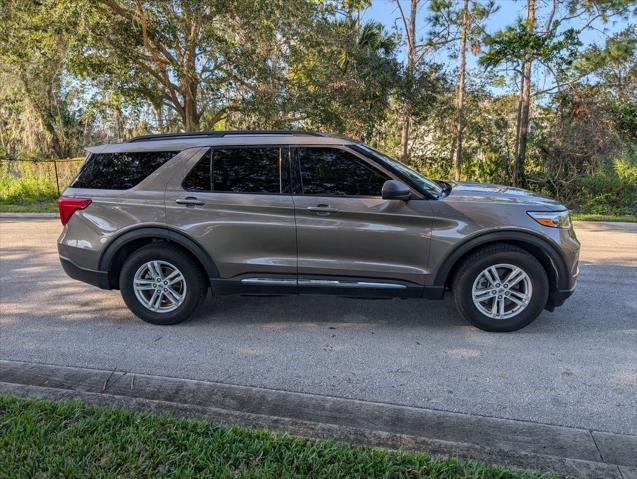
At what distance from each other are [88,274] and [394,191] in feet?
10.0

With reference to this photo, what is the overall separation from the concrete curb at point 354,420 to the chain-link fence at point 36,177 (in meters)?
15.1

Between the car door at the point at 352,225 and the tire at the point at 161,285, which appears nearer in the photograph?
the car door at the point at 352,225

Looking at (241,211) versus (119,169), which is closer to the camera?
(241,211)

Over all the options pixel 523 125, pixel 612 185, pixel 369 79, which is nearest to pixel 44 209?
pixel 369 79

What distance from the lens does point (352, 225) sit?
4156 mm

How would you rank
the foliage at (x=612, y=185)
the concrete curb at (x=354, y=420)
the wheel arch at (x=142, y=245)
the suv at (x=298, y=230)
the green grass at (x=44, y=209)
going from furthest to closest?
the foliage at (x=612, y=185), the green grass at (x=44, y=209), the wheel arch at (x=142, y=245), the suv at (x=298, y=230), the concrete curb at (x=354, y=420)

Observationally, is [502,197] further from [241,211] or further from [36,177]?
[36,177]

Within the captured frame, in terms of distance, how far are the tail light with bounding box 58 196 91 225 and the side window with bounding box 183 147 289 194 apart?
3.37ft

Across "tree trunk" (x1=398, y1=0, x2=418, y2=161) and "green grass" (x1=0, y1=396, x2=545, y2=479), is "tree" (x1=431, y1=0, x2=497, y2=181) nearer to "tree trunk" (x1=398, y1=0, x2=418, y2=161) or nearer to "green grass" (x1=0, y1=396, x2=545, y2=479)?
"tree trunk" (x1=398, y1=0, x2=418, y2=161)

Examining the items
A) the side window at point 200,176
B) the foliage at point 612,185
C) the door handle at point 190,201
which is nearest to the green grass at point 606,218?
the foliage at point 612,185

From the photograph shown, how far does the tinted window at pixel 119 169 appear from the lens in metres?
4.51

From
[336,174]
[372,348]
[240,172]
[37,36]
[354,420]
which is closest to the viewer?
[354,420]

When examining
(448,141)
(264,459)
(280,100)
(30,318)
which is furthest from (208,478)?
(448,141)

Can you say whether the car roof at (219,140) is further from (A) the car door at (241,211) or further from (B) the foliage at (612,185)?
(B) the foliage at (612,185)
